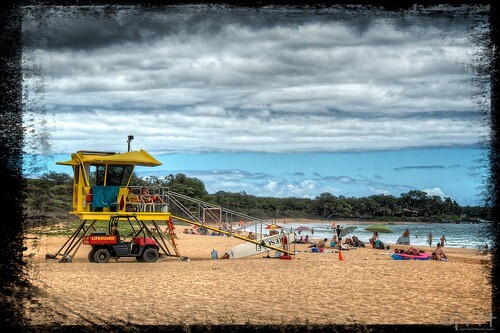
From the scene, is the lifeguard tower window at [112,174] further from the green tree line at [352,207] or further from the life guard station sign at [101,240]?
the green tree line at [352,207]

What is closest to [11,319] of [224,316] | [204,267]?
[224,316]

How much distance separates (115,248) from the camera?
71.8 feet

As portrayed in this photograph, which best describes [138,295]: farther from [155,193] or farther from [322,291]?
[155,193]

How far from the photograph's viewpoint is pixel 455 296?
14289 millimetres

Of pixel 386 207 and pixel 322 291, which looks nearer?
pixel 322 291

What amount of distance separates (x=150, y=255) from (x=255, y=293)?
8744mm

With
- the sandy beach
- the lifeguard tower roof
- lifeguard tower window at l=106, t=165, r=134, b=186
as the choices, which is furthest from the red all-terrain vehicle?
the lifeguard tower roof

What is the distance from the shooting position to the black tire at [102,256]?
21.6m

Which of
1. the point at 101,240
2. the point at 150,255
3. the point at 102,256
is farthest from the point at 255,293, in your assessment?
the point at 102,256

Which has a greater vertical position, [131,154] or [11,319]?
[131,154]

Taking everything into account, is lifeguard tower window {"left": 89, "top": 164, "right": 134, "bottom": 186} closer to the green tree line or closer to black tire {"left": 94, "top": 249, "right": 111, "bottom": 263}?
black tire {"left": 94, "top": 249, "right": 111, "bottom": 263}

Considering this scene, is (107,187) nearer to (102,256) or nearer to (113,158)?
(113,158)

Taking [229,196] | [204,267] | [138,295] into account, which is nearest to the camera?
[138,295]

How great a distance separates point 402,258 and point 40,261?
1398 centimetres
